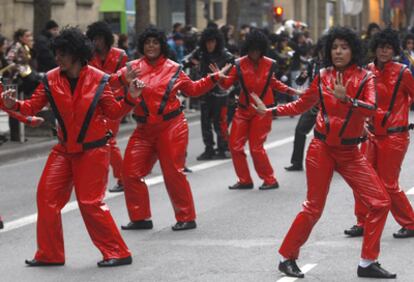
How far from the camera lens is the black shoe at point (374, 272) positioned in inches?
329

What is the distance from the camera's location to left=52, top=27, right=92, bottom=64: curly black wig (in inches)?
346

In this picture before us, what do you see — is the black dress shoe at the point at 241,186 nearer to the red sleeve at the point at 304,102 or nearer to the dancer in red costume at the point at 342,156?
the red sleeve at the point at 304,102

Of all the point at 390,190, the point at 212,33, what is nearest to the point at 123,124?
the point at 212,33

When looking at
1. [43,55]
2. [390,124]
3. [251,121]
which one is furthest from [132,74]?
[43,55]

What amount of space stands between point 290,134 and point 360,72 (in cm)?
1205

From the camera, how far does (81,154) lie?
8.92m

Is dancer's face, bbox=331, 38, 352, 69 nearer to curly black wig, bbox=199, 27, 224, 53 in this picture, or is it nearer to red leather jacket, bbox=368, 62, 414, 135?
red leather jacket, bbox=368, 62, 414, 135

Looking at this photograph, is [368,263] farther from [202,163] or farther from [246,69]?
[202,163]

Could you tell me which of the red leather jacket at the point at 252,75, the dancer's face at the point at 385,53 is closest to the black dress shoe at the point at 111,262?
the dancer's face at the point at 385,53

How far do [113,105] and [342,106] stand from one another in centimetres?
172

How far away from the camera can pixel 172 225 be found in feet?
36.4

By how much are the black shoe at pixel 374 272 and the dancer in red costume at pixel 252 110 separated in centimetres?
497

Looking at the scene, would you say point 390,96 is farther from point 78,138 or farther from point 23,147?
point 23,147

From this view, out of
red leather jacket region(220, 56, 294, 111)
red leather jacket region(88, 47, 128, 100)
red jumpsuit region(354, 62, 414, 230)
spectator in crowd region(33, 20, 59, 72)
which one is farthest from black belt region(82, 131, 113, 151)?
spectator in crowd region(33, 20, 59, 72)
